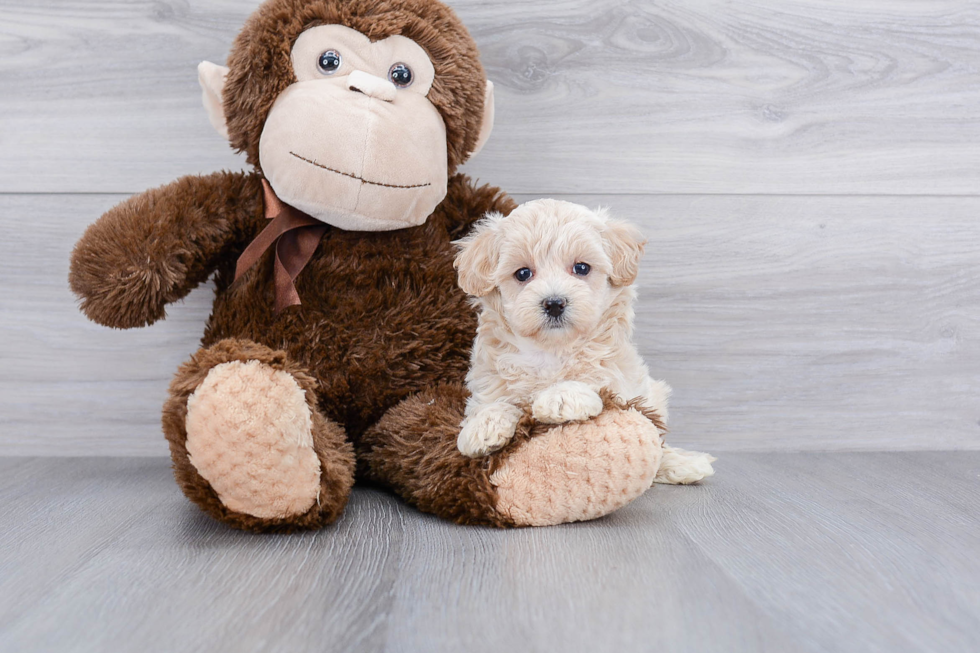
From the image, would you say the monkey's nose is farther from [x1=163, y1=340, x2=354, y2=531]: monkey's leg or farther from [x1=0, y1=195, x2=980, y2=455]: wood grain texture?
[x1=0, y1=195, x2=980, y2=455]: wood grain texture

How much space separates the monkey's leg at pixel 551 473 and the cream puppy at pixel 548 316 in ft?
0.06

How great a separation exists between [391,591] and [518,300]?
0.39 m

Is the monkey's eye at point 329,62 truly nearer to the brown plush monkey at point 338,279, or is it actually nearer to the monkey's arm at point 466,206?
the brown plush monkey at point 338,279

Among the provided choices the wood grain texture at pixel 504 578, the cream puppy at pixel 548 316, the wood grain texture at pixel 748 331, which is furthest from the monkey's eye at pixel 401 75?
the wood grain texture at pixel 504 578

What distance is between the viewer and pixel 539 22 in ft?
4.46

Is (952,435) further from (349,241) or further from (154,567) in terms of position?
(154,567)

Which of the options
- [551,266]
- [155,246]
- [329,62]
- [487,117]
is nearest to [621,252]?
[551,266]

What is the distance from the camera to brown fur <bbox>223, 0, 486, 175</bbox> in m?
1.05

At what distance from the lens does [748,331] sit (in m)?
1.43

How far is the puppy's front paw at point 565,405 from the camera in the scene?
2.95 ft

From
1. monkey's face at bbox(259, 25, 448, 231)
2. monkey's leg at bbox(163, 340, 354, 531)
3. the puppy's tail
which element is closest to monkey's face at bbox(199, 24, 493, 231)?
monkey's face at bbox(259, 25, 448, 231)

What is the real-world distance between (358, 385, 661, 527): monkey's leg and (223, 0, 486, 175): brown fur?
18.9 inches

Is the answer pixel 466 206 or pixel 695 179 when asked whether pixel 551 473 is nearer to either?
pixel 466 206

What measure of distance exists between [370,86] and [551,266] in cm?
35
